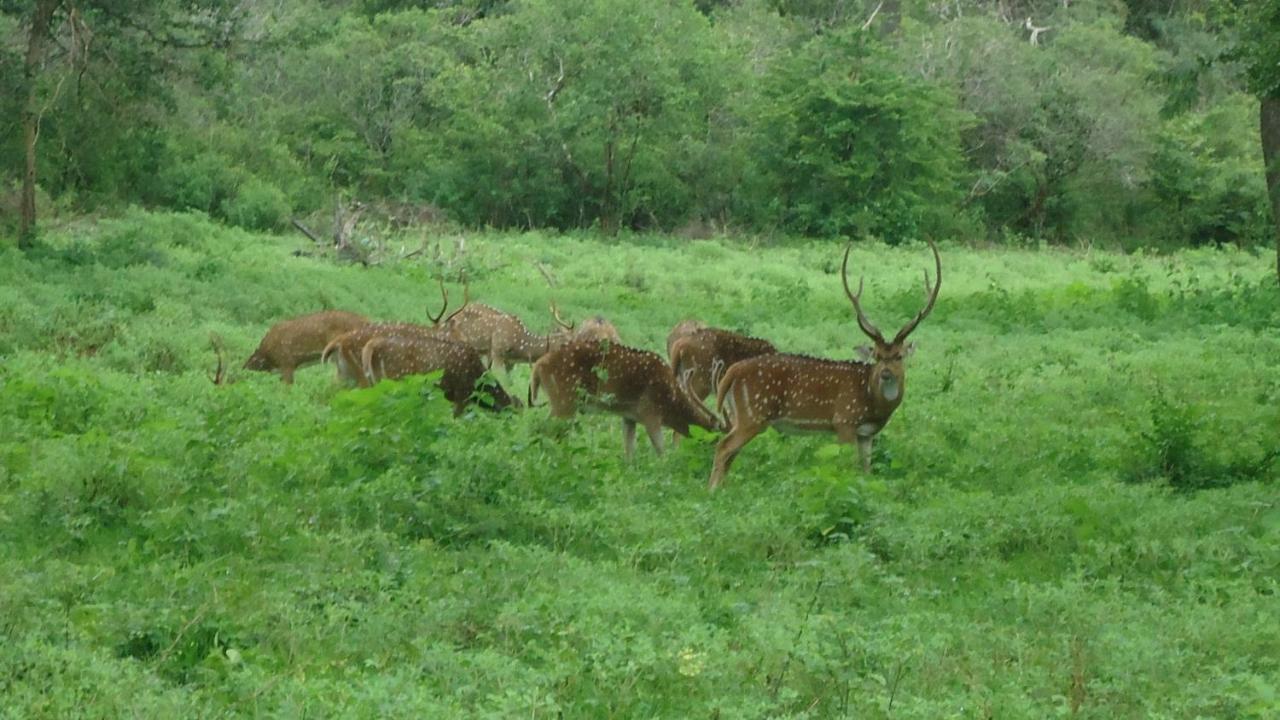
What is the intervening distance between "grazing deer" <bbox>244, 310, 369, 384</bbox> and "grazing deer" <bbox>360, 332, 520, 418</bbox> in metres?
1.55

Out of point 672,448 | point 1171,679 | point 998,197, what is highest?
point 1171,679

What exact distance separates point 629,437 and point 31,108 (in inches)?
444

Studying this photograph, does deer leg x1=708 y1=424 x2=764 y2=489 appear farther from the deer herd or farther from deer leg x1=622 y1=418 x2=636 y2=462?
deer leg x1=622 y1=418 x2=636 y2=462

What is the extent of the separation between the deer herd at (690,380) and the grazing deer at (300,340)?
2.31 feet

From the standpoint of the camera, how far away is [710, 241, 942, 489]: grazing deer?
33.4ft

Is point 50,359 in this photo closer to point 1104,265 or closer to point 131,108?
point 131,108

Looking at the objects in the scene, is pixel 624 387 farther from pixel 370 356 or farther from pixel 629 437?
pixel 370 356

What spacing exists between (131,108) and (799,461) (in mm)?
13163

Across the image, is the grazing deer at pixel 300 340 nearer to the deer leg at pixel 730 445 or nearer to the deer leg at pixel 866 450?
the deer leg at pixel 730 445

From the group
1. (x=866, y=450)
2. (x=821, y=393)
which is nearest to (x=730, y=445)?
(x=821, y=393)

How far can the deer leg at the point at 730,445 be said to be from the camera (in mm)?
9898

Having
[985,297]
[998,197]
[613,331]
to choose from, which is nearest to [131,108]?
[613,331]

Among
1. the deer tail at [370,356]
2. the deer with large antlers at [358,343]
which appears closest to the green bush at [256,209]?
the deer with large antlers at [358,343]

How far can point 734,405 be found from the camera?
10.3 m
